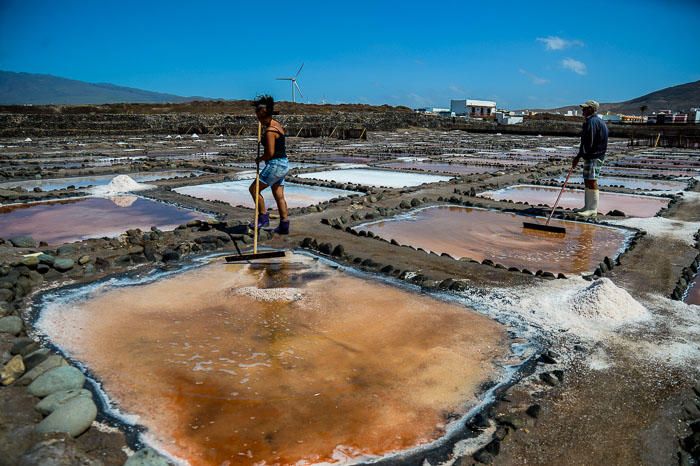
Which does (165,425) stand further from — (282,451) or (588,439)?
(588,439)

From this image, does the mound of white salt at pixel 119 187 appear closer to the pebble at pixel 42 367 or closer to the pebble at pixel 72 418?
the pebble at pixel 42 367

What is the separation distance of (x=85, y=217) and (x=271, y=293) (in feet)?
17.6

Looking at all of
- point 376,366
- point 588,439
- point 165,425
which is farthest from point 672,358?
point 165,425

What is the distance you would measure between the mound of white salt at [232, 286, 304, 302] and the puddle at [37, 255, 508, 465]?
2 centimetres

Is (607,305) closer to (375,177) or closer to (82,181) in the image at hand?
(375,177)

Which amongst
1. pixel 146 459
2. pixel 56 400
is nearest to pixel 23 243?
pixel 56 400

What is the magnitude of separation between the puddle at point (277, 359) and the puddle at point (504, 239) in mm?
2102

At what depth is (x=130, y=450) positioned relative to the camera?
2801 millimetres

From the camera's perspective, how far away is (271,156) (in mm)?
6910

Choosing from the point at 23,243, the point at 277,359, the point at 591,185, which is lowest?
the point at 277,359

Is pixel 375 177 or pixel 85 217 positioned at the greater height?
pixel 375 177

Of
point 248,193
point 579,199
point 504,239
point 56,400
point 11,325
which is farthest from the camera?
→ point 579,199

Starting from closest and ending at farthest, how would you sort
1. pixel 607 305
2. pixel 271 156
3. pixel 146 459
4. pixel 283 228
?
pixel 146 459 → pixel 607 305 → pixel 271 156 → pixel 283 228

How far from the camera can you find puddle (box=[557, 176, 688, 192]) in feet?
45.2
